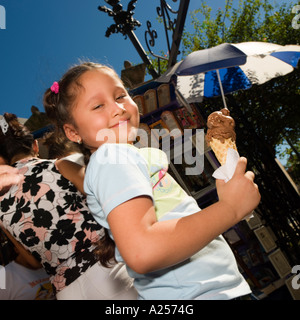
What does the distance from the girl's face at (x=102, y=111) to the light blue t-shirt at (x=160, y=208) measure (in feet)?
0.45

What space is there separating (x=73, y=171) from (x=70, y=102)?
49 cm

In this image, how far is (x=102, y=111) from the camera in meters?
0.95

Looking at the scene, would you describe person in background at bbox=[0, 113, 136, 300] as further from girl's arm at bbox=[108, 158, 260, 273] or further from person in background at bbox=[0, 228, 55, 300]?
girl's arm at bbox=[108, 158, 260, 273]

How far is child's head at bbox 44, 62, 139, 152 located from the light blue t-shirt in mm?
143

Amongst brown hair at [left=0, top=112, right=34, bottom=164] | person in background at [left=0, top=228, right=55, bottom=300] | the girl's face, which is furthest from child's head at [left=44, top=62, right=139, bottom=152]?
person in background at [left=0, top=228, right=55, bottom=300]

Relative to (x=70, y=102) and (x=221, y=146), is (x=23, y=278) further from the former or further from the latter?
(x=221, y=146)

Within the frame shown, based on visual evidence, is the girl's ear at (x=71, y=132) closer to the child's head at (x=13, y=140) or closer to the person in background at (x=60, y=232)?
the person in background at (x=60, y=232)

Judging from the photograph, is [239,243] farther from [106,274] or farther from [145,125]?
[106,274]

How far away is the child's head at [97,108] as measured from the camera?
3.11ft

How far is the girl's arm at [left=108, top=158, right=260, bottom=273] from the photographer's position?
625mm

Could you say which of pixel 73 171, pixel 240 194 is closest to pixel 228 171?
pixel 240 194

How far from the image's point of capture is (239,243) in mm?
5609

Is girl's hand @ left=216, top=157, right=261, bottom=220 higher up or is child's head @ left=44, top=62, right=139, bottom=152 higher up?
child's head @ left=44, top=62, right=139, bottom=152
